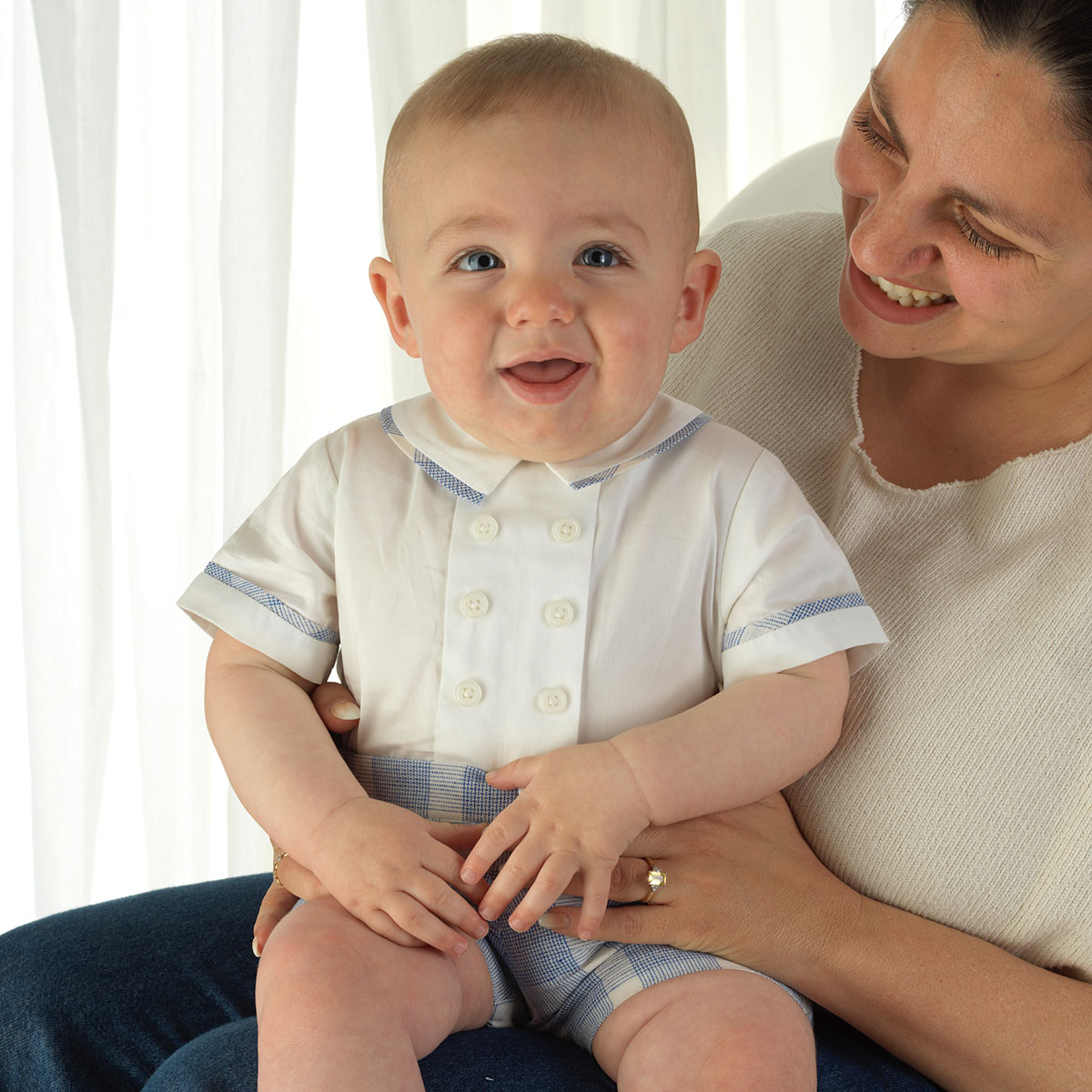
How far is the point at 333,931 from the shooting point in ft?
3.09

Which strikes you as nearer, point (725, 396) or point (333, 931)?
point (333, 931)

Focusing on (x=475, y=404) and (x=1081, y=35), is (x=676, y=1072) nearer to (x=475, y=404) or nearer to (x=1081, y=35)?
(x=475, y=404)

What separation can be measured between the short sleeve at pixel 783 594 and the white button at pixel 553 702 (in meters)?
0.16

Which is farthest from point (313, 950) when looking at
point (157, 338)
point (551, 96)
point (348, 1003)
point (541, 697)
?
point (157, 338)

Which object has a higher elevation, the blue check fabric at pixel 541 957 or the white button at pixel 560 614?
the white button at pixel 560 614

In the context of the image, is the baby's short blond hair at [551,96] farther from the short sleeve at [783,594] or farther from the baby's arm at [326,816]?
the baby's arm at [326,816]

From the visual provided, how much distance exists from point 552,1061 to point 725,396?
781 mm

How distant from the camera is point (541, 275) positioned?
1015 mm

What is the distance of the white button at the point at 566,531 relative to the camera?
107cm

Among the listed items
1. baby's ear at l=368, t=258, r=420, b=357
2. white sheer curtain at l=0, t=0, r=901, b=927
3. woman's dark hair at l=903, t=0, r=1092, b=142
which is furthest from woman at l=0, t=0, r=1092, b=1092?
white sheer curtain at l=0, t=0, r=901, b=927

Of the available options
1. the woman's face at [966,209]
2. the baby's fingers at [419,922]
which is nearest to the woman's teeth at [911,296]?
the woman's face at [966,209]

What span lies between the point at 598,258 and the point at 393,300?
222 millimetres

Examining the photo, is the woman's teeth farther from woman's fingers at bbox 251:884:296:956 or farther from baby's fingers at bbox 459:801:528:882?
woman's fingers at bbox 251:884:296:956

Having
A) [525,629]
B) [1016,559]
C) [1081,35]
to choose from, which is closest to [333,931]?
[525,629]
